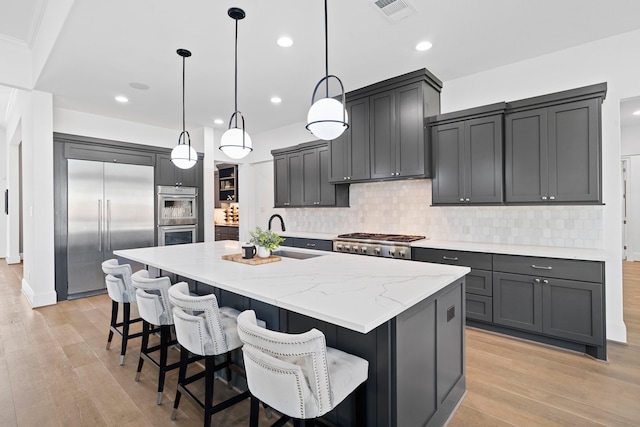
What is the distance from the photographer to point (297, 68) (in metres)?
3.68

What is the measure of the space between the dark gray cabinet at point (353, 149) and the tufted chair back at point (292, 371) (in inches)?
128

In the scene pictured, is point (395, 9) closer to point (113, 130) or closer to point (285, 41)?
point (285, 41)

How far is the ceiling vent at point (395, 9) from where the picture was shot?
99.1 inches

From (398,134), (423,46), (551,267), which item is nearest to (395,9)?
(423,46)

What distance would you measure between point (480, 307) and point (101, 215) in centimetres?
537

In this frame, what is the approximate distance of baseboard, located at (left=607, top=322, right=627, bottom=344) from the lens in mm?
3023

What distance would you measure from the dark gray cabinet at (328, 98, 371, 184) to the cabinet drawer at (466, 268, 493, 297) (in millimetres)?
1732

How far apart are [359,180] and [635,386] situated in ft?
10.4

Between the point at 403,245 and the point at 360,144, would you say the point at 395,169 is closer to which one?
the point at 360,144

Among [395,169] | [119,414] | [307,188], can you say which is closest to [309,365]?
[119,414]

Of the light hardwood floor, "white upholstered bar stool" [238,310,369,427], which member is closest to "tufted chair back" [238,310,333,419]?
"white upholstered bar stool" [238,310,369,427]

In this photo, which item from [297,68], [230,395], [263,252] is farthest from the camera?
[297,68]

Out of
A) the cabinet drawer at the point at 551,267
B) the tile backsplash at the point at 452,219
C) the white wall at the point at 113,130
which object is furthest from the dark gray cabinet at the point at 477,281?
the white wall at the point at 113,130

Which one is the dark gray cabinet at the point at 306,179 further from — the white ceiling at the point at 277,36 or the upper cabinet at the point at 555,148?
the upper cabinet at the point at 555,148
